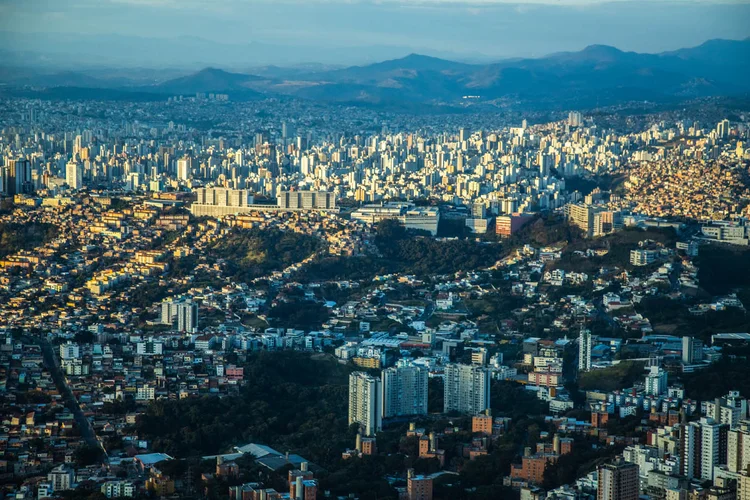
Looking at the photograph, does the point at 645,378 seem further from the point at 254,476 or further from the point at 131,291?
the point at 131,291

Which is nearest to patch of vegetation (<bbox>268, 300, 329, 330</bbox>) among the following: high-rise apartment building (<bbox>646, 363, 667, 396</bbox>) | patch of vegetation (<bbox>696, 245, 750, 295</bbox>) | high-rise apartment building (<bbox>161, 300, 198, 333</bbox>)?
high-rise apartment building (<bbox>161, 300, 198, 333</bbox>)

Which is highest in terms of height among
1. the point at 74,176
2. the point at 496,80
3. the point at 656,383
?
the point at 496,80

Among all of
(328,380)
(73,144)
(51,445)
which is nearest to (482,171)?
(73,144)

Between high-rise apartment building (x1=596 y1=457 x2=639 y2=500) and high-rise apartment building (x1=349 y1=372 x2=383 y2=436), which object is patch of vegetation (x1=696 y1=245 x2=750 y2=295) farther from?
high-rise apartment building (x1=596 y1=457 x2=639 y2=500)

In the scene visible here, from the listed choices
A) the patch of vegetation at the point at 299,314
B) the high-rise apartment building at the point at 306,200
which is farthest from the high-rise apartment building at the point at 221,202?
the patch of vegetation at the point at 299,314

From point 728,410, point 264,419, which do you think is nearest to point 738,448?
point 728,410

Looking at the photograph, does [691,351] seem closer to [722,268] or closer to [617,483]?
[722,268]

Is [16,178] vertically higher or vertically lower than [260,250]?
higher

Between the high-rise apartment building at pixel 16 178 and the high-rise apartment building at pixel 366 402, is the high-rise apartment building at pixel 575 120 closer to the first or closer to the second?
the high-rise apartment building at pixel 16 178
